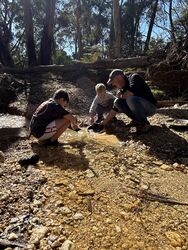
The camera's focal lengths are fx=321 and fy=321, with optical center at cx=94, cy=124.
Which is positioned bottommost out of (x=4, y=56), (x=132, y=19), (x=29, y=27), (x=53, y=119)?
(x=53, y=119)

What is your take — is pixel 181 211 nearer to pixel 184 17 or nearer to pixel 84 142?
pixel 84 142

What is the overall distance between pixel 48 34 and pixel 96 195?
32.4 ft

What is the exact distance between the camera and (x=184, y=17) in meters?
12.1

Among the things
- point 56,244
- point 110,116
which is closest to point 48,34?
point 110,116

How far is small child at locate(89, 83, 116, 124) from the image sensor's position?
20.3ft

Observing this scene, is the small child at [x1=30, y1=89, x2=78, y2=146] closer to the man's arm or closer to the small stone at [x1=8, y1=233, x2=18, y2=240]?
the man's arm

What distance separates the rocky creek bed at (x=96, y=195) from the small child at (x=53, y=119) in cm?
22

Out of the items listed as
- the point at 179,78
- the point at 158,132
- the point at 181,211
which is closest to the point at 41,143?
the point at 158,132

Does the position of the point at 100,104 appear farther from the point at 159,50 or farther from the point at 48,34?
the point at 48,34

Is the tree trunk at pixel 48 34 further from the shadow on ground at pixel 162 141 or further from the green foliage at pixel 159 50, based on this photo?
the shadow on ground at pixel 162 141

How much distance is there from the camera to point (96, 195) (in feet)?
10.8

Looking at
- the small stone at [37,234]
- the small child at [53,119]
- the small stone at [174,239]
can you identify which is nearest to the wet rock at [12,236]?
the small stone at [37,234]

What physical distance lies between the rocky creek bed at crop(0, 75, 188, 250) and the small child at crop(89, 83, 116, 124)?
3.51 ft

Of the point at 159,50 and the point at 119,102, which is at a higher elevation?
the point at 159,50
